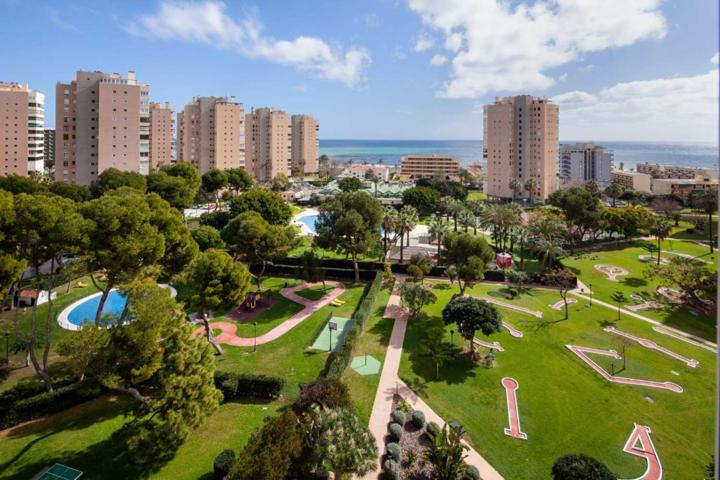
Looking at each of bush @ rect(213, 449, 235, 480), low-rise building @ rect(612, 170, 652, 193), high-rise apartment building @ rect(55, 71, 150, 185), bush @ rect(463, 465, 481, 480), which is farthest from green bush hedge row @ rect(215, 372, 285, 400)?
low-rise building @ rect(612, 170, 652, 193)

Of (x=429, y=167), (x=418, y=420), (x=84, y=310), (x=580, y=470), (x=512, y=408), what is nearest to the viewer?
(x=580, y=470)

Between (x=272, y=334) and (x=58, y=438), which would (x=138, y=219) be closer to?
(x=58, y=438)

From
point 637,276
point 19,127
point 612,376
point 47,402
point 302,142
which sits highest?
point 302,142

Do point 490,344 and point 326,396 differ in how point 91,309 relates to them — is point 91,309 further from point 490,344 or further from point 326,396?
point 490,344

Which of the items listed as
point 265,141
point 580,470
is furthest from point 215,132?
point 580,470

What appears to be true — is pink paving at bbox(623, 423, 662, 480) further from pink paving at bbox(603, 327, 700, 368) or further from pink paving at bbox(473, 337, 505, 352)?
pink paving at bbox(603, 327, 700, 368)

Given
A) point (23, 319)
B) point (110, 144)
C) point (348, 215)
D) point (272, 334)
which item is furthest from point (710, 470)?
point (110, 144)
